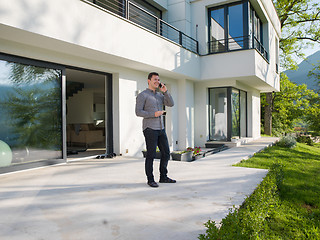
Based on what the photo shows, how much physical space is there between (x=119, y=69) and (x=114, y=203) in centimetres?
488

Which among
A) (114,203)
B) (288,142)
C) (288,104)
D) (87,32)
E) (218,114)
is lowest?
(114,203)

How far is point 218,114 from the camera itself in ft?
36.4

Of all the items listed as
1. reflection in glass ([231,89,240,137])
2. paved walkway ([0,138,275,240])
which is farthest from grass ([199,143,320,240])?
reflection in glass ([231,89,240,137])

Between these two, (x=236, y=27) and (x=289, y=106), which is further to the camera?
(x=289, y=106)

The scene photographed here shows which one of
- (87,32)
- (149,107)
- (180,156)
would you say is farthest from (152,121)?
(180,156)

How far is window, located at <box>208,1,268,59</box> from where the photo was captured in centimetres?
962

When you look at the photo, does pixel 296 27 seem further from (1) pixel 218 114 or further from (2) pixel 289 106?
(1) pixel 218 114

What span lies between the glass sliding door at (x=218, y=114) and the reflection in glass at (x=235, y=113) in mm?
401

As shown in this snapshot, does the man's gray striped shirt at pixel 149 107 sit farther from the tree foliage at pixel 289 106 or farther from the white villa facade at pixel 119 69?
the tree foliage at pixel 289 106

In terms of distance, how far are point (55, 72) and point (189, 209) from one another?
4.54 metres

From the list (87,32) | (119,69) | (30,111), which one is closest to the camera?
(87,32)

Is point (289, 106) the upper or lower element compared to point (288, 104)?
lower

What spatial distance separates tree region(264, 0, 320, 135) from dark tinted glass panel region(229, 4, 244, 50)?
369 inches

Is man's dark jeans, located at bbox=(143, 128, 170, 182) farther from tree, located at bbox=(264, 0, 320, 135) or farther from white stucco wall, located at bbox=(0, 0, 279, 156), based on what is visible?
tree, located at bbox=(264, 0, 320, 135)
